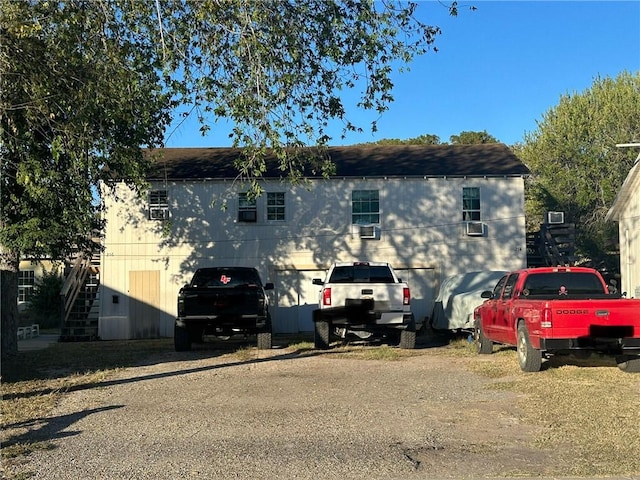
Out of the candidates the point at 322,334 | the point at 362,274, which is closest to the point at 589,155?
the point at 362,274

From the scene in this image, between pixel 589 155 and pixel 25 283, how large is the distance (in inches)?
1063

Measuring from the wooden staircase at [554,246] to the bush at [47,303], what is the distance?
1870 cm

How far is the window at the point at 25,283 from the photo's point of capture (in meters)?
29.2

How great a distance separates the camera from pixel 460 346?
15539mm

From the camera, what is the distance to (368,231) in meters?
21.2

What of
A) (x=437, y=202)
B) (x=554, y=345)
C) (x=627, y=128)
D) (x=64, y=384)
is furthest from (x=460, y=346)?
(x=627, y=128)

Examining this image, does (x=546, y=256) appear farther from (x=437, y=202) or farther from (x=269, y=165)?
(x=269, y=165)

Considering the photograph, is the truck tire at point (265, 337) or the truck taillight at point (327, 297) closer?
the truck taillight at point (327, 297)

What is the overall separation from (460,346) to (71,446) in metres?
10.7

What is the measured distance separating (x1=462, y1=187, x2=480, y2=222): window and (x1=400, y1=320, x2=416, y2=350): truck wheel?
7939 mm

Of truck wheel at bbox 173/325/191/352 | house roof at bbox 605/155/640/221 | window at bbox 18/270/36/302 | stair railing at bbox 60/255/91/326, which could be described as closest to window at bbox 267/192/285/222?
stair railing at bbox 60/255/91/326

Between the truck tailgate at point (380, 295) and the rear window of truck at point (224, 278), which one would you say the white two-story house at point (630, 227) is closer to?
the truck tailgate at point (380, 295)

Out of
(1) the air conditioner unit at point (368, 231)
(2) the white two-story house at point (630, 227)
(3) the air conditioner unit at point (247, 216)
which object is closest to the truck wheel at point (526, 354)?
(2) the white two-story house at point (630, 227)

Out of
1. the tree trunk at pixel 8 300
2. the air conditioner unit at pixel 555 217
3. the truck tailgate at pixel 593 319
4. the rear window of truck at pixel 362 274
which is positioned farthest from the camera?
the air conditioner unit at pixel 555 217
